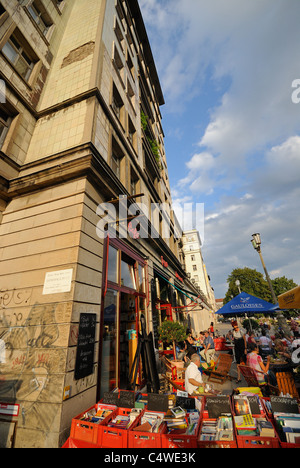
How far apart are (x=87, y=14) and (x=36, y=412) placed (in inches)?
685

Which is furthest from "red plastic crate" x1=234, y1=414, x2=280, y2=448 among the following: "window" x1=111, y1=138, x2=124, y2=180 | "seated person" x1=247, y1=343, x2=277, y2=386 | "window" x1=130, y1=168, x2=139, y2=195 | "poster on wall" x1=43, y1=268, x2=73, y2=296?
"window" x1=130, y1=168, x2=139, y2=195

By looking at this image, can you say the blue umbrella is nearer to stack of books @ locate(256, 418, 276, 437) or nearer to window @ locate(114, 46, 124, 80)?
stack of books @ locate(256, 418, 276, 437)

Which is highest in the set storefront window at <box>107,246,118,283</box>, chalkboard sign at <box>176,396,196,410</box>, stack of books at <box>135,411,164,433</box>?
storefront window at <box>107,246,118,283</box>

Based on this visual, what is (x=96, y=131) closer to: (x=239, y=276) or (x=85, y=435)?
(x=85, y=435)

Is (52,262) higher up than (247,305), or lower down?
higher up

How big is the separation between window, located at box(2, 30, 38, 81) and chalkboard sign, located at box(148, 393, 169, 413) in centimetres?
1190

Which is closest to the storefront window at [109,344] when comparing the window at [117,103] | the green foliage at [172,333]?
the green foliage at [172,333]

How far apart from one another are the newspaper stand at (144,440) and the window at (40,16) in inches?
630

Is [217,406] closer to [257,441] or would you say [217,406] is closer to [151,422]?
[257,441]

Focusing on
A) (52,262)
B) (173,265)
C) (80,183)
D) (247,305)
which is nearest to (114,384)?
(52,262)

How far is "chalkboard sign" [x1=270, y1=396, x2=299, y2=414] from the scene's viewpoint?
10.3 feet

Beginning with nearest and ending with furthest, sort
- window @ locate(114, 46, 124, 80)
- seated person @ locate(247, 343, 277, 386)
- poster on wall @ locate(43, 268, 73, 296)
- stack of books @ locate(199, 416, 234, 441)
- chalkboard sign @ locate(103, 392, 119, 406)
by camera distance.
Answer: stack of books @ locate(199, 416, 234, 441), chalkboard sign @ locate(103, 392, 119, 406), poster on wall @ locate(43, 268, 73, 296), seated person @ locate(247, 343, 277, 386), window @ locate(114, 46, 124, 80)

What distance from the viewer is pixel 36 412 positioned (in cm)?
404

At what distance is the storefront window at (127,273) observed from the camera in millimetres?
7907
